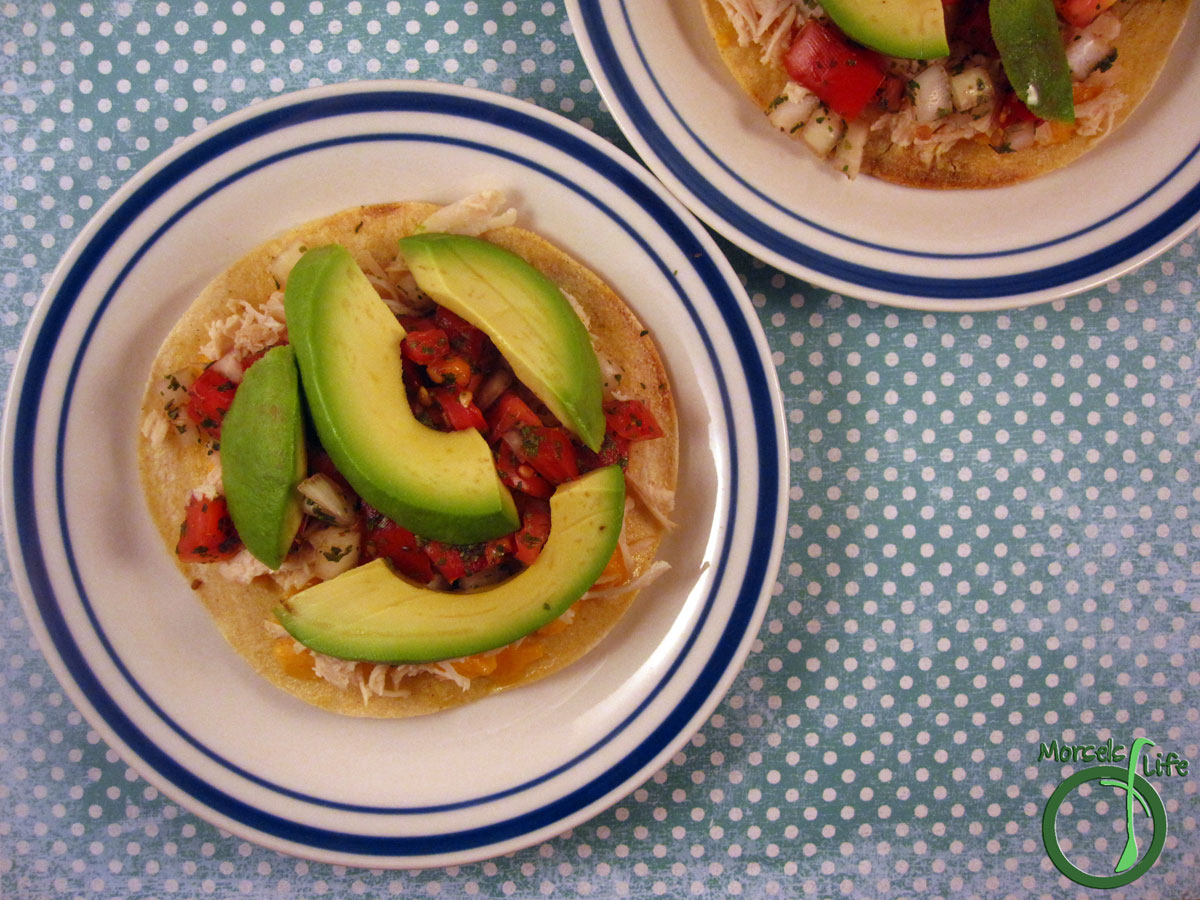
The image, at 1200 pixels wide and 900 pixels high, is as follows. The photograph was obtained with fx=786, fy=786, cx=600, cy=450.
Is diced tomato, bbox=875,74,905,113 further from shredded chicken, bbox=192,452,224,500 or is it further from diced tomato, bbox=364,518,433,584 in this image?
shredded chicken, bbox=192,452,224,500

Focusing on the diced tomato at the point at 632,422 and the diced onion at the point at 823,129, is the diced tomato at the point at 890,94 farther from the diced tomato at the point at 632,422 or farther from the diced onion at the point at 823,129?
the diced tomato at the point at 632,422

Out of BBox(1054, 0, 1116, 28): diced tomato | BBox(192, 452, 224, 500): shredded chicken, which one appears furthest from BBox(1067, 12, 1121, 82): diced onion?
BBox(192, 452, 224, 500): shredded chicken

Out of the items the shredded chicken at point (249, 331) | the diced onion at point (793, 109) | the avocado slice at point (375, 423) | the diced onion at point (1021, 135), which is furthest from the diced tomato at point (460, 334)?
the diced onion at point (1021, 135)

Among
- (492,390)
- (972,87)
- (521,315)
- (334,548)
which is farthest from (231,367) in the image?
(972,87)

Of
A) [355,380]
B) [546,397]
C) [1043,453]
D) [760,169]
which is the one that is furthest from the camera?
[1043,453]

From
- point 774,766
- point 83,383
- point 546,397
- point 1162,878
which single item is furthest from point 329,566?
point 1162,878

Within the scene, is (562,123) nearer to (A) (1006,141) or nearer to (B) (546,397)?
(B) (546,397)
